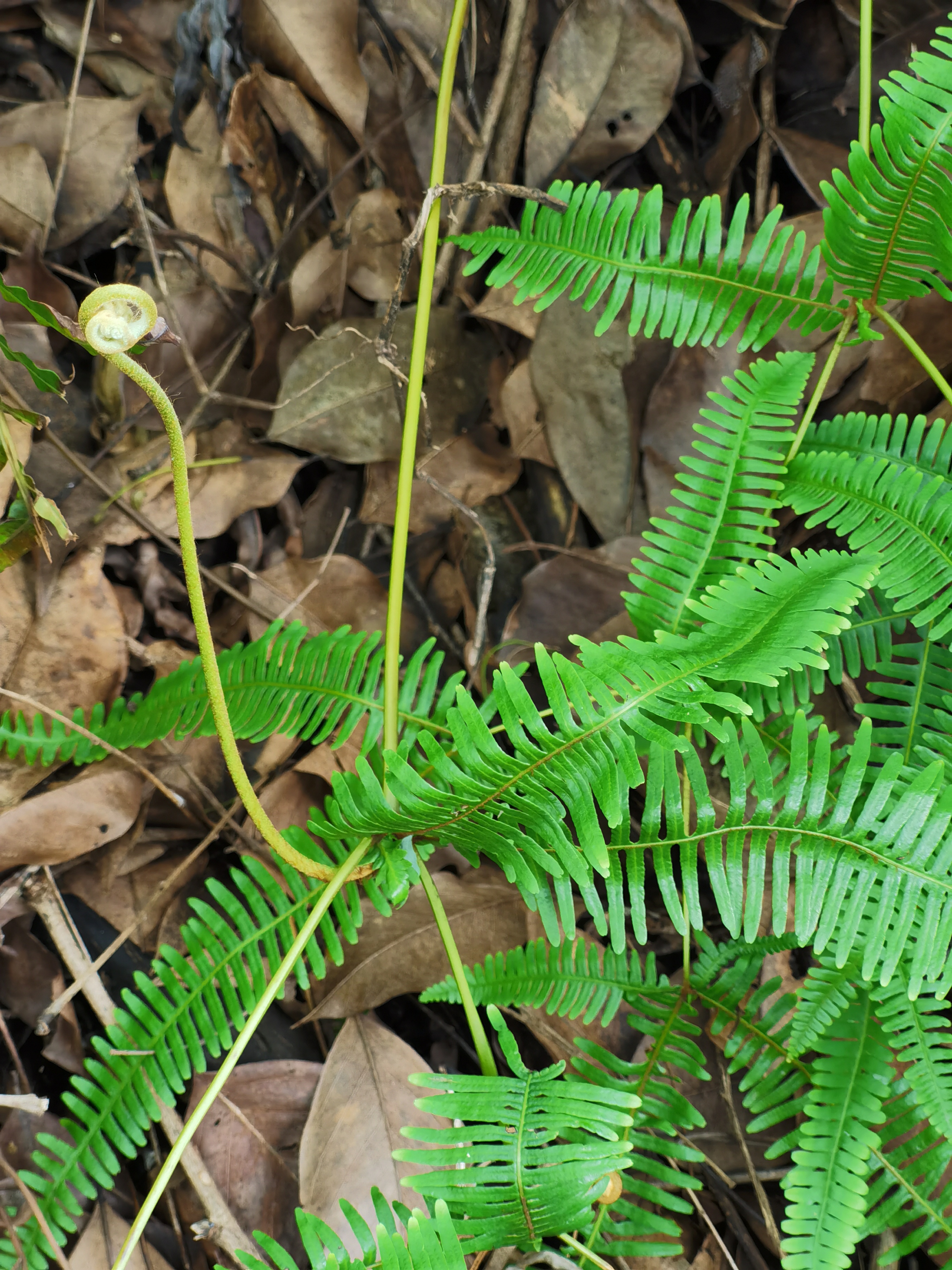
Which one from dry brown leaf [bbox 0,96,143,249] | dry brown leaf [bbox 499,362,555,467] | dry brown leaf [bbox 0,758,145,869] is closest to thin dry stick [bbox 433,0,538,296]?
dry brown leaf [bbox 499,362,555,467]

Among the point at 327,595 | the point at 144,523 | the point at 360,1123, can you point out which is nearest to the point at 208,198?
the point at 144,523

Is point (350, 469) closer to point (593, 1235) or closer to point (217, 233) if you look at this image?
point (217, 233)

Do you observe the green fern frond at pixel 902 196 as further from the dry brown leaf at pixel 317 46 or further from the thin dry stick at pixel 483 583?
the dry brown leaf at pixel 317 46

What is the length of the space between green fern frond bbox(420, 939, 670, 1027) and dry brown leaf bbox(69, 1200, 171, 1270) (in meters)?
0.90

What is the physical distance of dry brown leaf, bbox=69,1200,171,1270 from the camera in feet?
6.36

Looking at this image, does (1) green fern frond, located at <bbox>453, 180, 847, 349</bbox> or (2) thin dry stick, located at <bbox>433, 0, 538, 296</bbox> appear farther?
(2) thin dry stick, located at <bbox>433, 0, 538, 296</bbox>

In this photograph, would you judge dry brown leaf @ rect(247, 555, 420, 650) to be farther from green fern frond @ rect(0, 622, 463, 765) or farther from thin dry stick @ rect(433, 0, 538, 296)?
thin dry stick @ rect(433, 0, 538, 296)

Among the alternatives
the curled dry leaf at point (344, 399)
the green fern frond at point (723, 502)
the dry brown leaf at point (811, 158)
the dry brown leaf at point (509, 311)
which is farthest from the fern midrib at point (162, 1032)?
the dry brown leaf at point (811, 158)

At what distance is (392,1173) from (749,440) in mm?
1784

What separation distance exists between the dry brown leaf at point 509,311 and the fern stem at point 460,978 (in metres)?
1.61

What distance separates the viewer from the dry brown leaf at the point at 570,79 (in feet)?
8.01

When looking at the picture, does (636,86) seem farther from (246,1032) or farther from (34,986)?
(34,986)

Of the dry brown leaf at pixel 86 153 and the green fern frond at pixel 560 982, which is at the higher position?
the dry brown leaf at pixel 86 153

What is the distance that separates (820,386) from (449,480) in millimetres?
1066
